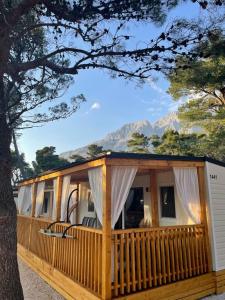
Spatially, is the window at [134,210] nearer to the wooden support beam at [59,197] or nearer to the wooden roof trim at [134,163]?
the wooden support beam at [59,197]

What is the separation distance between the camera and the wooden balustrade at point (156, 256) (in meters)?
4.50

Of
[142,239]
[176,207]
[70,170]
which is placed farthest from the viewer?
[176,207]

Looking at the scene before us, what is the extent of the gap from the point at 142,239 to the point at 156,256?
53 cm

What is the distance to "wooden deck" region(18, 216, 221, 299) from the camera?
14.8ft

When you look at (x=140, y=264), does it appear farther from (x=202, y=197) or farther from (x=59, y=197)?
(x=59, y=197)

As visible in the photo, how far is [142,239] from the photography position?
15.9ft

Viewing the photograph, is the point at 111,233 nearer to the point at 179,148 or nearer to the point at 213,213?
the point at 213,213

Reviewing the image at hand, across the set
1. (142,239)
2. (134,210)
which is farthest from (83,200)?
(142,239)

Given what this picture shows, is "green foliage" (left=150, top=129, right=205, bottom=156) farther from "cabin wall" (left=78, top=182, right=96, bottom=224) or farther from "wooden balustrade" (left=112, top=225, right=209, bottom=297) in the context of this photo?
"wooden balustrade" (left=112, top=225, right=209, bottom=297)

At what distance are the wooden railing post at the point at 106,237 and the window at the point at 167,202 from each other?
3.11 metres

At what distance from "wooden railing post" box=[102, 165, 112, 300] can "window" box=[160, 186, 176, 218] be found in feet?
10.2

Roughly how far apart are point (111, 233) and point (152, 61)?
3.19m

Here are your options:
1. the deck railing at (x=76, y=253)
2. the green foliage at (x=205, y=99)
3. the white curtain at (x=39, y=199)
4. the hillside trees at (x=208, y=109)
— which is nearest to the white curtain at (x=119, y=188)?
the deck railing at (x=76, y=253)

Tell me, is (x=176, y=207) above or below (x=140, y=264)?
above
